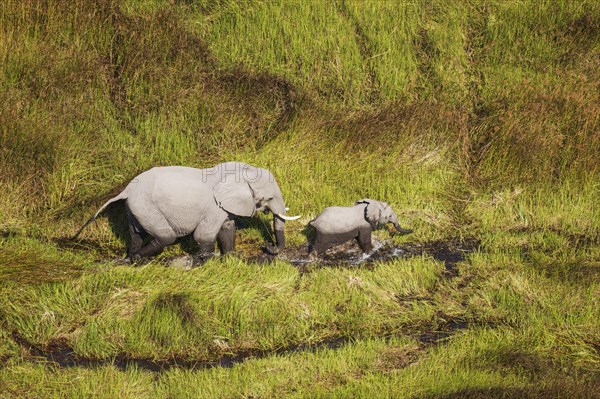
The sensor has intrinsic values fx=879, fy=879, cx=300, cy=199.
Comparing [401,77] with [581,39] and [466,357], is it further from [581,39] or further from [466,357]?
[466,357]

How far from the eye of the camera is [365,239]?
9.84 metres

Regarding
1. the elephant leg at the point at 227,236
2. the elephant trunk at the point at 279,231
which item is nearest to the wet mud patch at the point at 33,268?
the elephant leg at the point at 227,236

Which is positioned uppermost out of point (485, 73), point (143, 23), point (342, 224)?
point (143, 23)

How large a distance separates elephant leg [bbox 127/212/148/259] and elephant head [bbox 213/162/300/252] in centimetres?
89

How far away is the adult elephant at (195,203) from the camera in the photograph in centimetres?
902

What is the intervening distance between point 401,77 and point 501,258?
3630 millimetres

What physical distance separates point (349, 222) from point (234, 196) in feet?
4.27

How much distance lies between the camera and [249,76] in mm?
11938

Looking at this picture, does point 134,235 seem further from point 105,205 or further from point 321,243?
point 321,243

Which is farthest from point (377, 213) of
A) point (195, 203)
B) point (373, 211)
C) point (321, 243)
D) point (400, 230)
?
point (195, 203)

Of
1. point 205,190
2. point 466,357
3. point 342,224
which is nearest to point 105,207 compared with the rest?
point 205,190

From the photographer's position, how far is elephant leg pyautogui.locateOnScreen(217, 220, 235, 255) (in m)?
9.42

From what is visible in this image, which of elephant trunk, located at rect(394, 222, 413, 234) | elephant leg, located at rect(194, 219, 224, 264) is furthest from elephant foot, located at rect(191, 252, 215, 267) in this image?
elephant trunk, located at rect(394, 222, 413, 234)

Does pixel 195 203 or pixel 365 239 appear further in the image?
pixel 365 239
